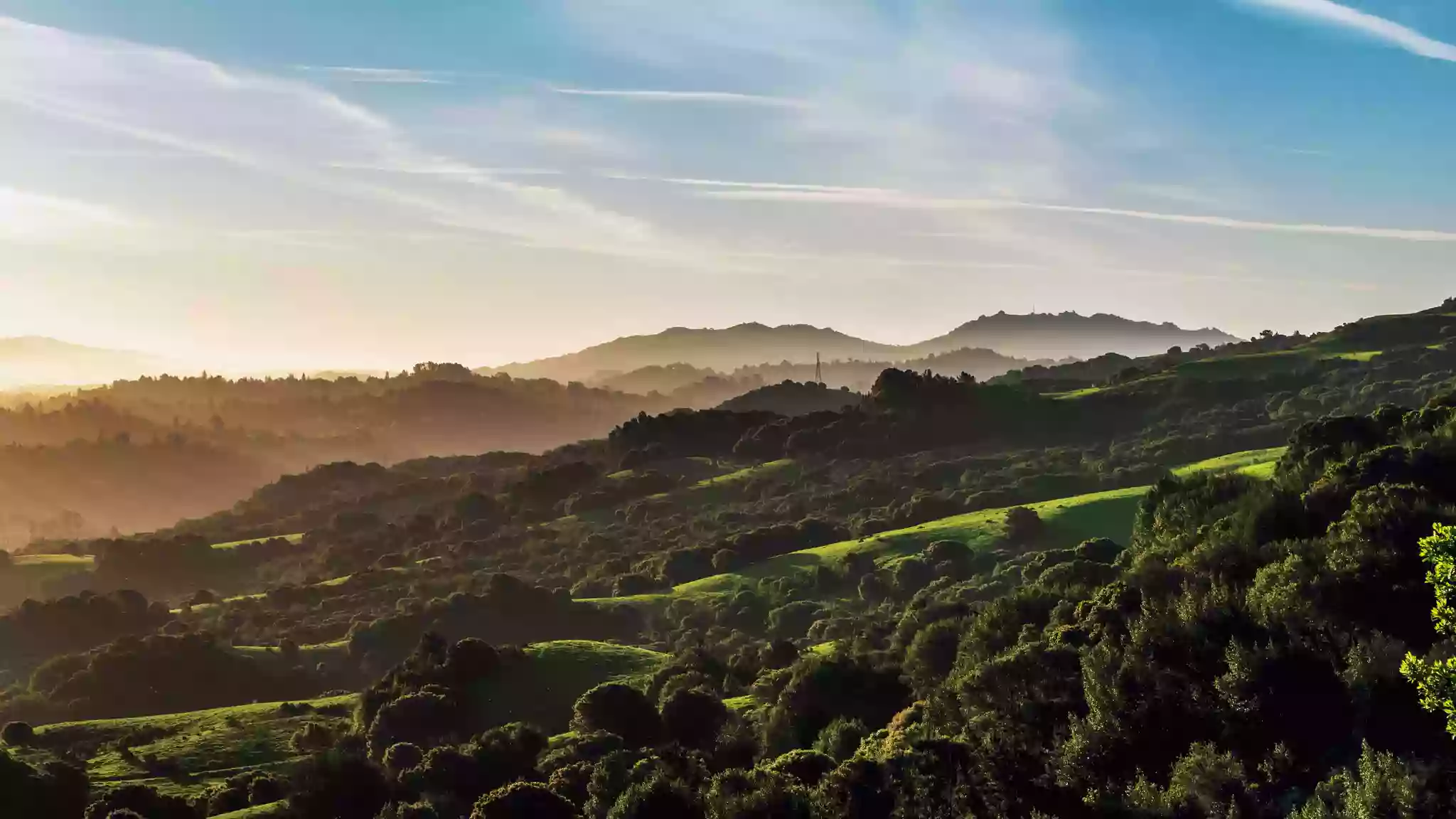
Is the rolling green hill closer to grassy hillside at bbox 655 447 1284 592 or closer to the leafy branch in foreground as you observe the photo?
grassy hillside at bbox 655 447 1284 592

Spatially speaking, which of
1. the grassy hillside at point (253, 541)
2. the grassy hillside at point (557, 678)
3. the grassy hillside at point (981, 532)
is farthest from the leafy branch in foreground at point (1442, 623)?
the grassy hillside at point (253, 541)

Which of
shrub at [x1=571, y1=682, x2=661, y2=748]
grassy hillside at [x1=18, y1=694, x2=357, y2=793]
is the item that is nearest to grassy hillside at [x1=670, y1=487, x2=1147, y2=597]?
grassy hillside at [x1=18, y1=694, x2=357, y2=793]

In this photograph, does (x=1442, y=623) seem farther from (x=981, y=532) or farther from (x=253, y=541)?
(x=253, y=541)

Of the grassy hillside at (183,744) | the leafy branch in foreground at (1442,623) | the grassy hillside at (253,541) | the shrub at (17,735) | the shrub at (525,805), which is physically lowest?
the grassy hillside at (253,541)

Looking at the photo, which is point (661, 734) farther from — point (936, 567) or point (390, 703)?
point (936, 567)

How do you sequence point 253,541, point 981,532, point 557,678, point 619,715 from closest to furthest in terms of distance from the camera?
1. point 619,715
2. point 557,678
3. point 981,532
4. point 253,541

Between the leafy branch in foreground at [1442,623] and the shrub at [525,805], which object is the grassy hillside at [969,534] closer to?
the shrub at [525,805]

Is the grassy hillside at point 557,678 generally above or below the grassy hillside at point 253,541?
above

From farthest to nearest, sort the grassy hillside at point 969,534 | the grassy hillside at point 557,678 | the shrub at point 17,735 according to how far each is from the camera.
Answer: the grassy hillside at point 969,534
the grassy hillside at point 557,678
the shrub at point 17,735

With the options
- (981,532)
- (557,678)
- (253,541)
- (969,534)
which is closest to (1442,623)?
(557,678)

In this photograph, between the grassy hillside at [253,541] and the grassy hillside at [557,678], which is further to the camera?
the grassy hillside at [253,541]
